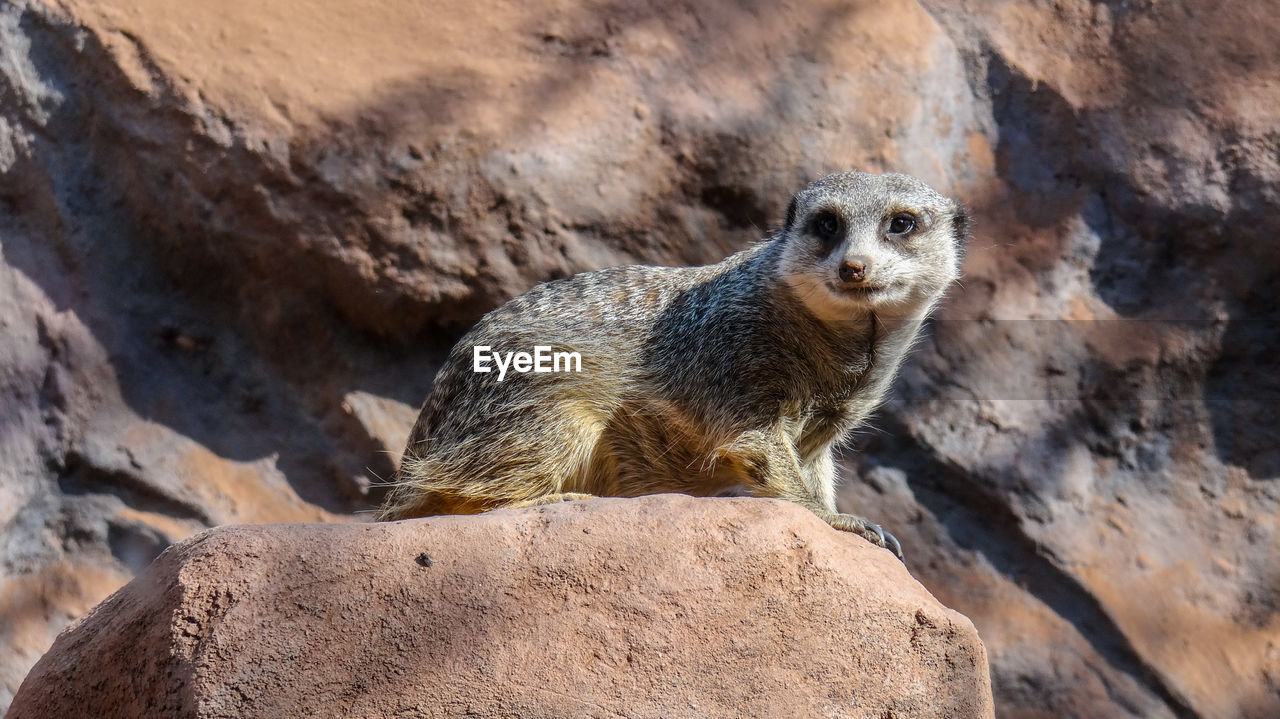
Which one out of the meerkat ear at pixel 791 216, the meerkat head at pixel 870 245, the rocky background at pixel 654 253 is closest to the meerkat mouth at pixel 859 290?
the meerkat head at pixel 870 245

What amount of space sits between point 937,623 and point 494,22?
2998 mm

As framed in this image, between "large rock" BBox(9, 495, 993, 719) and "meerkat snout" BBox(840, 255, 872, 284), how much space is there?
2.74ft

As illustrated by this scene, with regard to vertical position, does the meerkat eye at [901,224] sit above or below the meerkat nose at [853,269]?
below

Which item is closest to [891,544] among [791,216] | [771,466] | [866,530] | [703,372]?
[866,530]

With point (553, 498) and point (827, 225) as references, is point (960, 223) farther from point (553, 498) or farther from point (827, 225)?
point (553, 498)

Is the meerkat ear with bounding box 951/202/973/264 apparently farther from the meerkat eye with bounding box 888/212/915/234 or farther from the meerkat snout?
the meerkat snout

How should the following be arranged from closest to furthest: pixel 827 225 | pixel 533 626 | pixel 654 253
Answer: pixel 533 626, pixel 827 225, pixel 654 253

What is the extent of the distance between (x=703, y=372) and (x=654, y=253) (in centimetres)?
119

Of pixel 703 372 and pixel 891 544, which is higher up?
pixel 703 372

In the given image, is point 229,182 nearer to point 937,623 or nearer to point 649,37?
point 649,37

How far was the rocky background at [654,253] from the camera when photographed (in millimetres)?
4176

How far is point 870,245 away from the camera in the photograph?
327 cm

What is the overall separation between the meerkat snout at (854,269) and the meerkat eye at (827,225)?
0.83 feet

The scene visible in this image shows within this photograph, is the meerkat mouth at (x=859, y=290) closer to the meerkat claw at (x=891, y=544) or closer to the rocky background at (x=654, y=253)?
the meerkat claw at (x=891, y=544)
